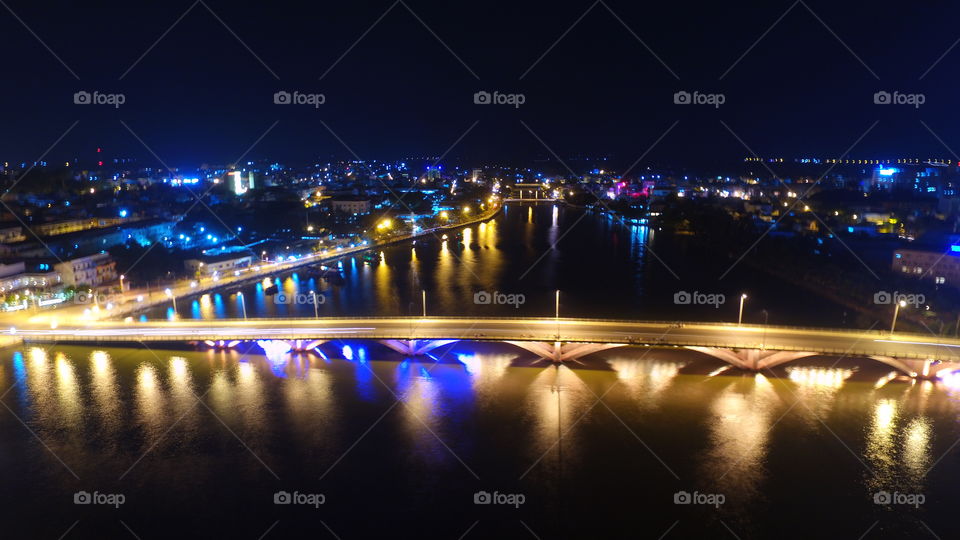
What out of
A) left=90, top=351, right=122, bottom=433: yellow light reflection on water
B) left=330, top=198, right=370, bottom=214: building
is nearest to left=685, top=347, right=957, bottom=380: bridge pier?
left=90, top=351, right=122, bottom=433: yellow light reflection on water

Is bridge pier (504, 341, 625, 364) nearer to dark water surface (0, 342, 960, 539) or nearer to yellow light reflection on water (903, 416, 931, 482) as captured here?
dark water surface (0, 342, 960, 539)

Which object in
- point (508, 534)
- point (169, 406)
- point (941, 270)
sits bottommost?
point (508, 534)

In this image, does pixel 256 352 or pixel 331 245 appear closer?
pixel 256 352

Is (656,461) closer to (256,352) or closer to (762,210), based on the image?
(256,352)

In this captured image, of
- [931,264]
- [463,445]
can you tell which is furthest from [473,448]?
[931,264]

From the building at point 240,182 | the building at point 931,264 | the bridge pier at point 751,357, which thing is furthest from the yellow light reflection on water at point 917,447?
the building at point 240,182

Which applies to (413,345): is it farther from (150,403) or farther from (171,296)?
(171,296)

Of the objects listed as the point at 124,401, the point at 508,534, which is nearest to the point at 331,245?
the point at 124,401
